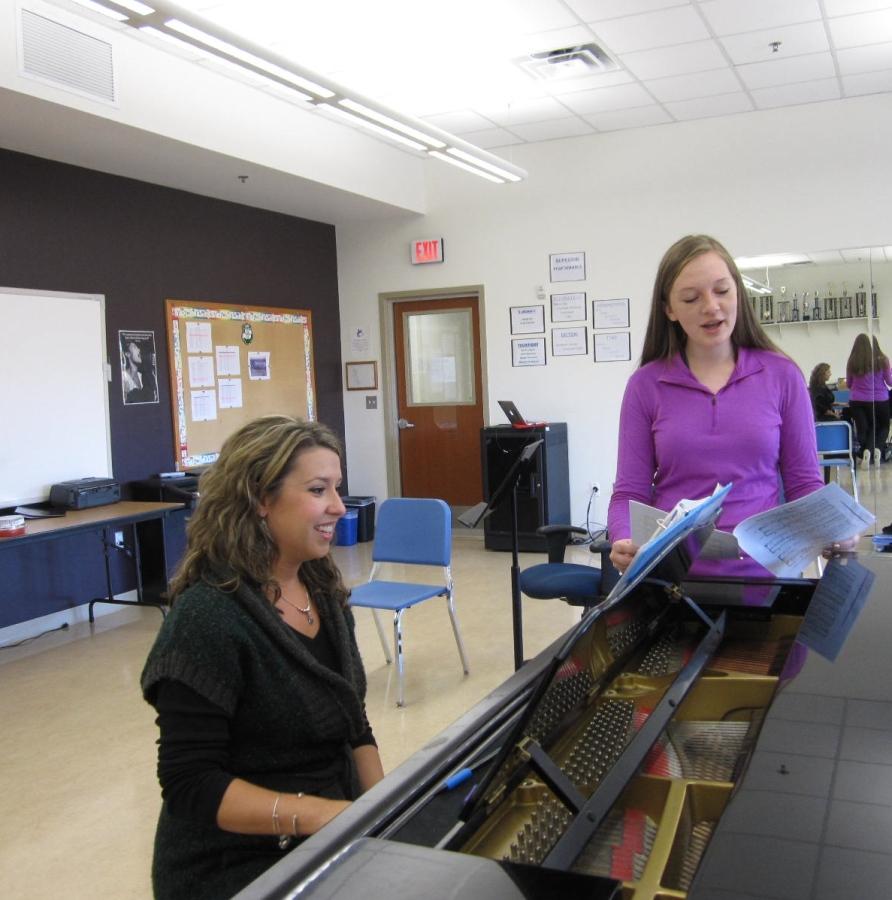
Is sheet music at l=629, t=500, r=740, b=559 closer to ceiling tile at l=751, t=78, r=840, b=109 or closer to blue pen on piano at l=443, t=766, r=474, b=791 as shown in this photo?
blue pen on piano at l=443, t=766, r=474, b=791

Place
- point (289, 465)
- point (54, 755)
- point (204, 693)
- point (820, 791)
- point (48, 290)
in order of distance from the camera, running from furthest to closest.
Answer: point (48, 290) < point (54, 755) < point (289, 465) < point (204, 693) < point (820, 791)

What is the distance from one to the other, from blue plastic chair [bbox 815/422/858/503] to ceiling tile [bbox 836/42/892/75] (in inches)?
87.5

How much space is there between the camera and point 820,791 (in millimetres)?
978

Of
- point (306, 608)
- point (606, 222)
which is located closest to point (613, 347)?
point (606, 222)

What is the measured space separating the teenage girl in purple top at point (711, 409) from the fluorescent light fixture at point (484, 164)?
165 inches

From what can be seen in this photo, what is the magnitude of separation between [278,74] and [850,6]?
2.95 metres

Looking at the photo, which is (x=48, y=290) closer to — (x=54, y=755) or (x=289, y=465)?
(x=54, y=755)

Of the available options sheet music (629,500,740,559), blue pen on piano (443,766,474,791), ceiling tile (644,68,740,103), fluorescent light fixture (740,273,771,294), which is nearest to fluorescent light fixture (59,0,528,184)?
ceiling tile (644,68,740,103)

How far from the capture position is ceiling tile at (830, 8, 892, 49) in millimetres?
4969

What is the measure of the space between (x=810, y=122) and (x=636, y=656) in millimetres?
6035

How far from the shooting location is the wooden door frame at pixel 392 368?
25.6 ft

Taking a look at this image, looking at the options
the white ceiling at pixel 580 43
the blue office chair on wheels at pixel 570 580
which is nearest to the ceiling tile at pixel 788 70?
the white ceiling at pixel 580 43

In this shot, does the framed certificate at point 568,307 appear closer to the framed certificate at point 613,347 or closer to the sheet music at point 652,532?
the framed certificate at point 613,347

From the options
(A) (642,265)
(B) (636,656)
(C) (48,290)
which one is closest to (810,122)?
(A) (642,265)
